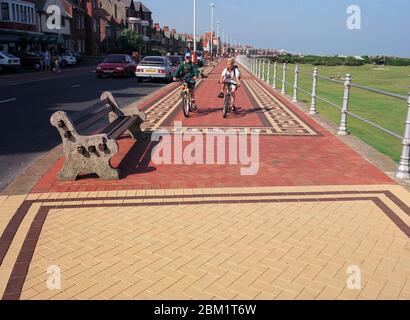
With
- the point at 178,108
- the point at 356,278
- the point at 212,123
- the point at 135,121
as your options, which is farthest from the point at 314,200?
the point at 178,108

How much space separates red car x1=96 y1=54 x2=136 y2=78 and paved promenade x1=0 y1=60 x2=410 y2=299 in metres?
24.1

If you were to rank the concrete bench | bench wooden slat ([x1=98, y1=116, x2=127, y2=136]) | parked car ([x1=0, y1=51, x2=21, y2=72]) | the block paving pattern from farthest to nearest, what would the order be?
parked car ([x1=0, y1=51, x2=21, y2=72])
bench wooden slat ([x1=98, y1=116, x2=127, y2=136])
the concrete bench
the block paving pattern

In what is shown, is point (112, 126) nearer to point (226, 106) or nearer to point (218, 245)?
point (218, 245)

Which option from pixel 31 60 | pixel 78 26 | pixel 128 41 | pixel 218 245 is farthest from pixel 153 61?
pixel 128 41

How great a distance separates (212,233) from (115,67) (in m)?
27.5

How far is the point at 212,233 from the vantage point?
470 centimetres

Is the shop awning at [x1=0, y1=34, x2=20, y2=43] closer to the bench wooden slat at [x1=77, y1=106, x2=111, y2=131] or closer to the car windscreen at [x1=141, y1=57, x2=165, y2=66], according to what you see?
the car windscreen at [x1=141, y1=57, x2=165, y2=66]

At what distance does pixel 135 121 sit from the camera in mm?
9094

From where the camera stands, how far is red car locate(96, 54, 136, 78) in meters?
30.6

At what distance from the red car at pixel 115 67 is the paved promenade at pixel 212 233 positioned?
2409 centimetres

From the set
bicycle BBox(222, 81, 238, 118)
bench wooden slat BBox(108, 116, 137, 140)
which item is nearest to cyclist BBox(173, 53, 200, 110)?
bicycle BBox(222, 81, 238, 118)

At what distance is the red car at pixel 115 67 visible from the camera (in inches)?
1206

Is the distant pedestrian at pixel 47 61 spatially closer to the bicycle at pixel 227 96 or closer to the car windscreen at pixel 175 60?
the car windscreen at pixel 175 60
